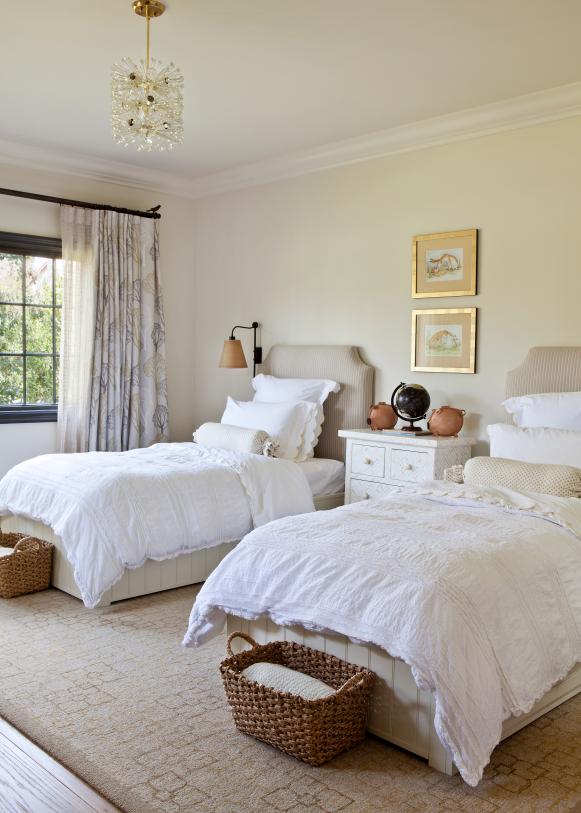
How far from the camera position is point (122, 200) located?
585 cm

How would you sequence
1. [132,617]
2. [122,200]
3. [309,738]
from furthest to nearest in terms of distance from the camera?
[122,200], [132,617], [309,738]

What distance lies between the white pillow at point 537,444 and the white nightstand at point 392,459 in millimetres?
393

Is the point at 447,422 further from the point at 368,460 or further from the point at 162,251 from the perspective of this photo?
the point at 162,251

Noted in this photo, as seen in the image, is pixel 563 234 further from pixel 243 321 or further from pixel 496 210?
pixel 243 321

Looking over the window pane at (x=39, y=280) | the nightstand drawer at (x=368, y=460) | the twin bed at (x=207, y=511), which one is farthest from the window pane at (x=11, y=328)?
the nightstand drawer at (x=368, y=460)

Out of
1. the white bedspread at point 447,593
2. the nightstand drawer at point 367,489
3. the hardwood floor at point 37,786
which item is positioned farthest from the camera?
the nightstand drawer at point 367,489

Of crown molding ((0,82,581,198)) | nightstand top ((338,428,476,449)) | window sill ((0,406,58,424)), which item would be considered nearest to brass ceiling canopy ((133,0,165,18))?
crown molding ((0,82,581,198))

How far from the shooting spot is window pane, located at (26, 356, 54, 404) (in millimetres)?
5504

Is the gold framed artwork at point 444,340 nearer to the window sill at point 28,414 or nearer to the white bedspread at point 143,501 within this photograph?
the white bedspread at point 143,501

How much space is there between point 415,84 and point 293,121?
2.96ft

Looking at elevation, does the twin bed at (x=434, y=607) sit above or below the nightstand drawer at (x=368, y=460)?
below

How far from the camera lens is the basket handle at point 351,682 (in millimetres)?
2356

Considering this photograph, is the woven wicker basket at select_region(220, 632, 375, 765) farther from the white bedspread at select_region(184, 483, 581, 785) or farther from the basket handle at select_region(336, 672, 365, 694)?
the white bedspread at select_region(184, 483, 581, 785)

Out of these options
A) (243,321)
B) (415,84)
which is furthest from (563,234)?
(243,321)
